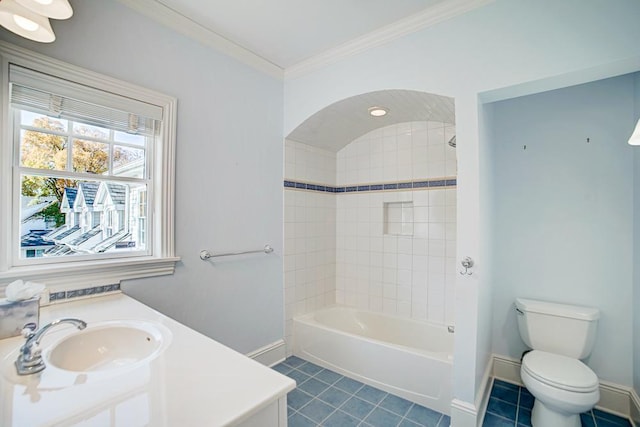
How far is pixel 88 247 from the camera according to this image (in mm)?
1702

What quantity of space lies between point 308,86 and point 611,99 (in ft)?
7.18

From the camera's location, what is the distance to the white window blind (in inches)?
56.4

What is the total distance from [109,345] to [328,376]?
168cm

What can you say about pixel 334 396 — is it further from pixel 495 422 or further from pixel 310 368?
pixel 495 422

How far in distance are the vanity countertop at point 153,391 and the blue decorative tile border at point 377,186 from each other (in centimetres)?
191

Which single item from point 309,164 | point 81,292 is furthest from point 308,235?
point 81,292

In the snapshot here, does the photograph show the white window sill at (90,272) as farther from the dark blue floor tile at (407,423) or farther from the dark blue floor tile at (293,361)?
the dark blue floor tile at (407,423)

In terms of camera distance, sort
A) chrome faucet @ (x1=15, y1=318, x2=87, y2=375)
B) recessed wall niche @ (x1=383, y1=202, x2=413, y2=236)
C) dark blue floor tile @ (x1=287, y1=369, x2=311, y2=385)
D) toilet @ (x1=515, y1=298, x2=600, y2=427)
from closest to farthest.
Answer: chrome faucet @ (x1=15, y1=318, x2=87, y2=375) → toilet @ (x1=515, y1=298, x2=600, y2=427) → dark blue floor tile @ (x1=287, y1=369, x2=311, y2=385) → recessed wall niche @ (x1=383, y1=202, x2=413, y2=236)

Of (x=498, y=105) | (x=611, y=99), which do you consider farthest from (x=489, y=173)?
(x=611, y=99)

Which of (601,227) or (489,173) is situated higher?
(489,173)

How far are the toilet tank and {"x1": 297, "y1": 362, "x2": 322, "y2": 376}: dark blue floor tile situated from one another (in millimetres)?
1613

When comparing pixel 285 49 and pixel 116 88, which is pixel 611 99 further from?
pixel 116 88

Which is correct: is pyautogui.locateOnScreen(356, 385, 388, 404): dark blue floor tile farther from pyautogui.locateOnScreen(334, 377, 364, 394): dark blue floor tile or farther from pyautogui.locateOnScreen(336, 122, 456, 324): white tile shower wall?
pyautogui.locateOnScreen(336, 122, 456, 324): white tile shower wall

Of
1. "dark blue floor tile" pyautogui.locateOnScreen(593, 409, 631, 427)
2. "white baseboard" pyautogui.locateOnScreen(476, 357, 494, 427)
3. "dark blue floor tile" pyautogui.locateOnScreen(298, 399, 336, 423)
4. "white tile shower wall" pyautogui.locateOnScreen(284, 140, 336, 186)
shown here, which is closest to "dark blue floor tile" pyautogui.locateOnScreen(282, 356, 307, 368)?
"dark blue floor tile" pyautogui.locateOnScreen(298, 399, 336, 423)
